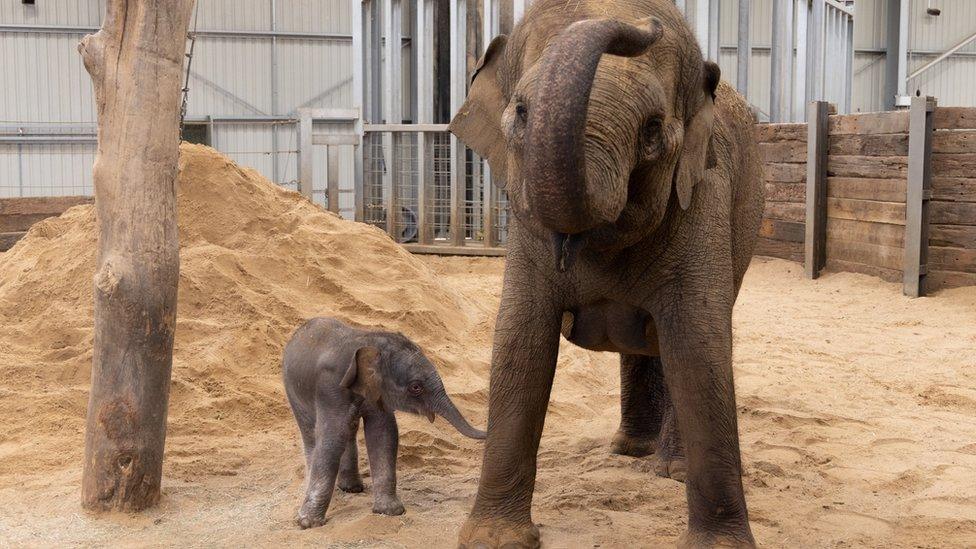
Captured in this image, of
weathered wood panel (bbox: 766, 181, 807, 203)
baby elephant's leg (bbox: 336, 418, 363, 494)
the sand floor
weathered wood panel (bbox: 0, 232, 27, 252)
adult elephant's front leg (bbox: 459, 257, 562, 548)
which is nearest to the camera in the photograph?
adult elephant's front leg (bbox: 459, 257, 562, 548)

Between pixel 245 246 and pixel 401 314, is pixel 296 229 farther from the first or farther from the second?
pixel 401 314

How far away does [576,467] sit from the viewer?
5.92 metres

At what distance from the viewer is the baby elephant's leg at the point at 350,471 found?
5.40 m

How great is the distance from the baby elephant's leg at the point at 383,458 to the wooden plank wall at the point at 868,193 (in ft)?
24.8

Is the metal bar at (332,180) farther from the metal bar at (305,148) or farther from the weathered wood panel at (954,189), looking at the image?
the weathered wood panel at (954,189)

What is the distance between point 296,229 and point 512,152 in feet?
18.0

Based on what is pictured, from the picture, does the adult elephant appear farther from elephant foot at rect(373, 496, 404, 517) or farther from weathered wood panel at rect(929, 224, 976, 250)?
weathered wood panel at rect(929, 224, 976, 250)

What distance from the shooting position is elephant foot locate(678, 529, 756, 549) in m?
4.25

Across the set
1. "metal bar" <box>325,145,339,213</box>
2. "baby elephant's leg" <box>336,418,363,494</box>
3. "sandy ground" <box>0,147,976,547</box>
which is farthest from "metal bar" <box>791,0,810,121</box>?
"baby elephant's leg" <box>336,418,363,494</box>

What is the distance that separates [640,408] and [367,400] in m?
1.81

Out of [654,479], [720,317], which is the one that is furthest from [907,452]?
[720,317]

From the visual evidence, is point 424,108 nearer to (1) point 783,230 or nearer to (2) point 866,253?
(1) point 783,230

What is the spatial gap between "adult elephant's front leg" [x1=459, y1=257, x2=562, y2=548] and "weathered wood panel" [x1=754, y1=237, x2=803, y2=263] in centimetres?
912

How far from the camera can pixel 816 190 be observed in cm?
1229
